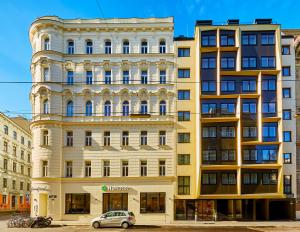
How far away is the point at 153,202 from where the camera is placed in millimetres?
50375

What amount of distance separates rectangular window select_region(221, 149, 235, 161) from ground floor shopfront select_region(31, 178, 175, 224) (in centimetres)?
672

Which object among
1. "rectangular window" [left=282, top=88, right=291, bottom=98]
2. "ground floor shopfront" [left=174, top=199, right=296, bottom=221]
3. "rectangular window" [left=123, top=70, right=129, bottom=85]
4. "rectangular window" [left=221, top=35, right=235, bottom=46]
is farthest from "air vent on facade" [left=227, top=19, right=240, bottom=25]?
"ground floor shopfront" [left=174, top=199, right=296, bottom=221]

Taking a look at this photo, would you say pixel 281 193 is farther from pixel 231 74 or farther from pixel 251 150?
pixel 231 74

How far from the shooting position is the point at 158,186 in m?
50.5

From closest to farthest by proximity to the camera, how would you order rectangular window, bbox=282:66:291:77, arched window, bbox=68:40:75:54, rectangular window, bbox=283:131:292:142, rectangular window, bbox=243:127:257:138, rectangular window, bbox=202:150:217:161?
rectangular window, bbox=202:150:217:161, rectangular window, bbox=243:127:257:138, rectangular window, bbox=283:131:292:142, rectangular window, bbox=282:66:291:77, arched window, bbox=68:40:75:54

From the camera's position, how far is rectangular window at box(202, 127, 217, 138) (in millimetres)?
50375

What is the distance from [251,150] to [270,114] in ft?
16.0

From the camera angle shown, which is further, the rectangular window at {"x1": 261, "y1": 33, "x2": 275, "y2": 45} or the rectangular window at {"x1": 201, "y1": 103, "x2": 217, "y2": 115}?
the rectangular window at {"x1": 261, "y1": 33, "x2": 275, "y2": 45}


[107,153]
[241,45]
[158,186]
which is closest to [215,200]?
[158,186]

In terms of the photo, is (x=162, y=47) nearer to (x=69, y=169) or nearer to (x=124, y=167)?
(x=124, y=167)

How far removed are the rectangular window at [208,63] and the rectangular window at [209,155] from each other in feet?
33.5

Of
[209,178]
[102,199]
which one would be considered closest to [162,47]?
[209,178]

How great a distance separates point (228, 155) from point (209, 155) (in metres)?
2.25

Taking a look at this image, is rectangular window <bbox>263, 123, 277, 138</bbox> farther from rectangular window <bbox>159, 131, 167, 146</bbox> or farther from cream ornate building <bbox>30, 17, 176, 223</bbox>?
rectangular window <bbox>159, 131, 167, 146</bbox>
